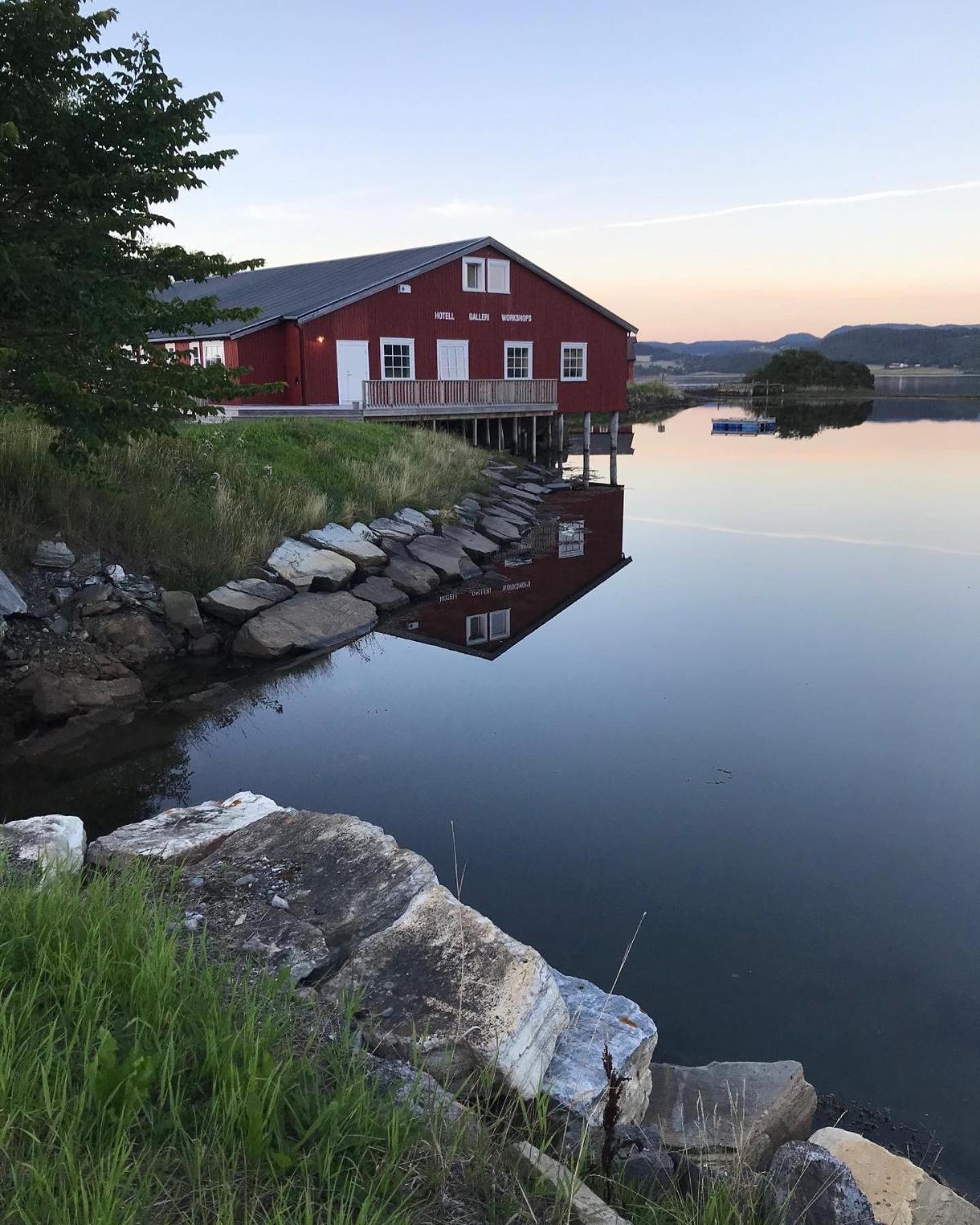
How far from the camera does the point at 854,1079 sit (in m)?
4.80

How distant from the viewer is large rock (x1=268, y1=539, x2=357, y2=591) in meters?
13.6

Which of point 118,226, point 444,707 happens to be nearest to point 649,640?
point 444,707

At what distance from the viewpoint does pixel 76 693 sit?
981 cm

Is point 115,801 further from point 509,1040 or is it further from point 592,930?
point 509,1040

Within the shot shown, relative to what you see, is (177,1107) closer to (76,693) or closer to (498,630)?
(76,693)

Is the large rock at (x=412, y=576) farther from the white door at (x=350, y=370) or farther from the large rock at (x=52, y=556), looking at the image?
the white door at (x=350, y=370)

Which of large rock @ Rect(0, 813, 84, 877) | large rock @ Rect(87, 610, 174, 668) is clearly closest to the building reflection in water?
large rock @ Rect(87, 610, 174, 668)

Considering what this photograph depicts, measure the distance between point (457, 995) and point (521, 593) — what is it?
468 inches

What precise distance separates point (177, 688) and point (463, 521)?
388 inches

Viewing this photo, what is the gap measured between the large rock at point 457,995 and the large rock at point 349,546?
10.8m

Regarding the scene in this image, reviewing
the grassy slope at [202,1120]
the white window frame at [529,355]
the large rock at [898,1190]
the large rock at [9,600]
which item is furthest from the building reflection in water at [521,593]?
the grassy slope at [202,1120]

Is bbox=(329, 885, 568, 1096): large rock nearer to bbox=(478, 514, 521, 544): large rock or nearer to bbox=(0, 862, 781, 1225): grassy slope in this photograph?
bbox=(0, 862, 781, 1225): grassy slope

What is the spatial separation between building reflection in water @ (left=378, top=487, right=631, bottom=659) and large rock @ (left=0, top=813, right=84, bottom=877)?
7.17 metres

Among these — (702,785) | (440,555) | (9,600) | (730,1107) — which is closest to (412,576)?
(440,555)
